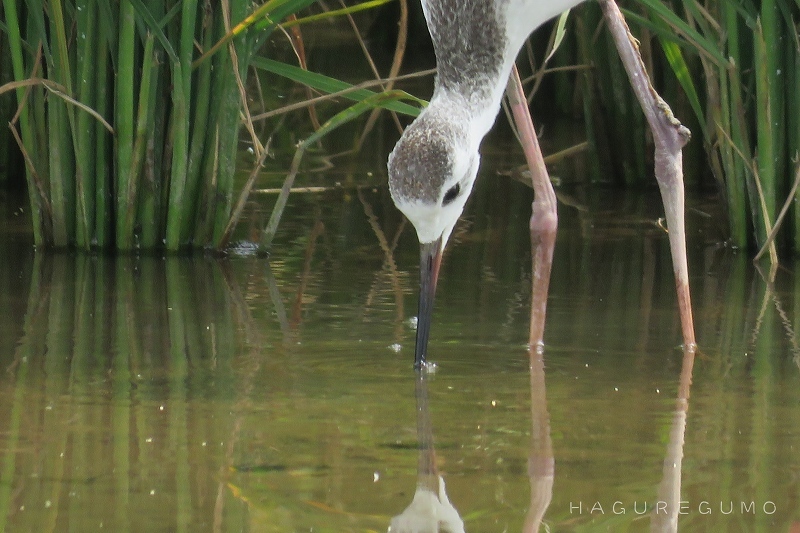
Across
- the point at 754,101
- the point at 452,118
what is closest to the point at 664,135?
the point at 754,101

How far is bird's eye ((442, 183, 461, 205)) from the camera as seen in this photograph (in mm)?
3879

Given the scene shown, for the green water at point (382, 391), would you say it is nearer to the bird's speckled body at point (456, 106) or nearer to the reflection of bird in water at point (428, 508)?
the reflection of bird in water at point (428, 508)

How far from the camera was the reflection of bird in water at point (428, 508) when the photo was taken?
8.75ft

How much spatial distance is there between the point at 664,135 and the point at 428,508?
2.24m

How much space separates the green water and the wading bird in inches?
11.2

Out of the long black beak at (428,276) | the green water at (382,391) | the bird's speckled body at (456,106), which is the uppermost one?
the bird's speckled body at (456,106)

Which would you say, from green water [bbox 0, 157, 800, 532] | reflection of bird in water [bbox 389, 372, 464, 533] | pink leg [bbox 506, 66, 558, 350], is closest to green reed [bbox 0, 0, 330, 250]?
green water [bbox 0, 157, 800, 532]

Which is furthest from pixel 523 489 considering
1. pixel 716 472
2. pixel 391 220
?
pixel 391 220

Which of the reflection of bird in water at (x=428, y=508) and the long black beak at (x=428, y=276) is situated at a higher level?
the long black beak at (x=428, y=276)

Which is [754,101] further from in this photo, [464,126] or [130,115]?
[130,115]

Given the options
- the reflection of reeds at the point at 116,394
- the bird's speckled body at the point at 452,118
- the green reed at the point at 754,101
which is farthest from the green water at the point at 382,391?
the bird's speckled body at the point at 452,118

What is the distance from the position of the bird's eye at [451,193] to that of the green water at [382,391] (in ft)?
1.54

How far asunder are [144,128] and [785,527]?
9.96ft

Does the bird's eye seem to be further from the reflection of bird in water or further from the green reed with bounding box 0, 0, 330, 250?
the green reed with bounding box 0, 0, 330, 250
